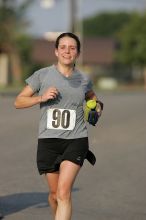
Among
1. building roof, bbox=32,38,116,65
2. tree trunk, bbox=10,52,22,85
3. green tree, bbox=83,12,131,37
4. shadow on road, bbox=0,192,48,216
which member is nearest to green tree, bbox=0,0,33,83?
tree trunk, bbox=10,52,22,85

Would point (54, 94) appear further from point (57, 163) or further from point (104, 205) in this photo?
point (104, 205)

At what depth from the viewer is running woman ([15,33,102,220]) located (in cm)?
602

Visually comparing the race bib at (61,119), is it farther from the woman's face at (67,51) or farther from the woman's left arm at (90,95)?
the woman's face at (67,51)

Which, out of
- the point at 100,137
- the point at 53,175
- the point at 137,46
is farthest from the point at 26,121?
the point at 137,46

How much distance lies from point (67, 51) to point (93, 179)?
4.49 meters

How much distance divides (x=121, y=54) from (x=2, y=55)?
22.4 m

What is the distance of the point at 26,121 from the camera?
20312 millimetres

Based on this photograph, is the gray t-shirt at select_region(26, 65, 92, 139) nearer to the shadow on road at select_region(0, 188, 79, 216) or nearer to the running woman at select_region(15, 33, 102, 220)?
the running woman at select_region(15, 33, 102, 220)

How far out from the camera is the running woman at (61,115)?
6.02 metres

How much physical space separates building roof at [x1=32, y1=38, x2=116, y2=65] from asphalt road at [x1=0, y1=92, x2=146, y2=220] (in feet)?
238

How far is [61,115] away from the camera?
239 inches

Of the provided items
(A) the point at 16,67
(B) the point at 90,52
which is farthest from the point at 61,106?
(B) the point at 90,52

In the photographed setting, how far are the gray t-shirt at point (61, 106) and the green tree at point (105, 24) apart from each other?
172m

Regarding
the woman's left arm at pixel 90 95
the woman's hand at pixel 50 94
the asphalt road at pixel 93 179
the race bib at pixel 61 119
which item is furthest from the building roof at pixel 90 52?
the woman's hand at pixel 50 94
